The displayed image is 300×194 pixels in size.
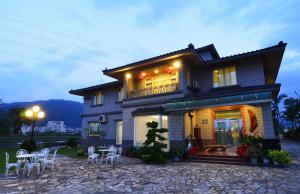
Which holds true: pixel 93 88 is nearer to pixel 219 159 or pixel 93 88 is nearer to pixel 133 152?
pixel 133 152

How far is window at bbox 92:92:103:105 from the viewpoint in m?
22.7

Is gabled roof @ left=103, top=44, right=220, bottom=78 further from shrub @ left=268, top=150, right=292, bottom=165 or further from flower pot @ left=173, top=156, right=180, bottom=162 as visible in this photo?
shrub @ left=268, top=150, right=292, bottom=165

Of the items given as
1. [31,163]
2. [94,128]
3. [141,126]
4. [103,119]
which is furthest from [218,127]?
[94,128]

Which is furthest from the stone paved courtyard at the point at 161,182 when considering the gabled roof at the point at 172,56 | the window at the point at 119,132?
the window at the point at 119,132

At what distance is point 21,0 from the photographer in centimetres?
1691

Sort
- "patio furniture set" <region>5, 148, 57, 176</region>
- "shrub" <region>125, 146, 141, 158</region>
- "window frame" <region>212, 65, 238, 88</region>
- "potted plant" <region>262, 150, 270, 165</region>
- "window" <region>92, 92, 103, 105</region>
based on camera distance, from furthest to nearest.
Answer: "window" <region>92, 92, 103, 105</region> < "shrub" <region>125, 146, 141, 158</region> < "window frame" <region>212, 65, 238, 88</region> < "potted plant" <region>262, 150, 270, 165</region> < "patio furniture set" <region>5, 148, 57, 176</region>

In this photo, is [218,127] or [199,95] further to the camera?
[218,127]

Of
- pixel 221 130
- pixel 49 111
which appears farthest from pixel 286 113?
pixel 49 111

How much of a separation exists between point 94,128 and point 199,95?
14163 millimetres

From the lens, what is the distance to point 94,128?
74.3ft

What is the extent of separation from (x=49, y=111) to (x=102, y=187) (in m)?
205

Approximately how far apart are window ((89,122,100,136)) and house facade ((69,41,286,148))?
20.6 ft

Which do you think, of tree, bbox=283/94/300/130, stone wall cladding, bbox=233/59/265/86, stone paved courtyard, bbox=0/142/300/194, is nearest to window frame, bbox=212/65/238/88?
stone wall cladding, bbox=233/59/265/86

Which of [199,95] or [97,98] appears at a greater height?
[97,98]
